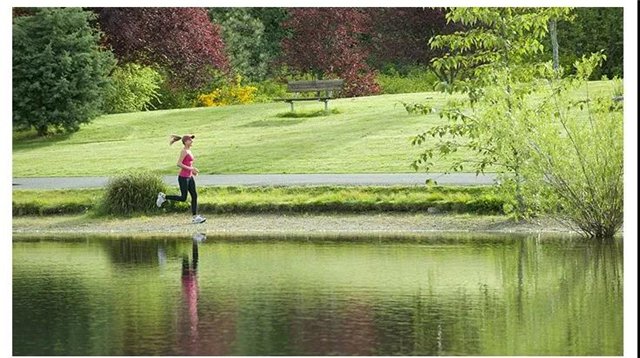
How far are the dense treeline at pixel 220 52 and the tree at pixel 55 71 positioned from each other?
0.13 ft

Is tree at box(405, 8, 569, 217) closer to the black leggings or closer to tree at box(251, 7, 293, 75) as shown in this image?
the black leggings

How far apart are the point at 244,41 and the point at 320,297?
40.3 meters

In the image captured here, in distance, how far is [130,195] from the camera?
83.4ft

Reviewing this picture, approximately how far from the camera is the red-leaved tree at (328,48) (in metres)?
49.4

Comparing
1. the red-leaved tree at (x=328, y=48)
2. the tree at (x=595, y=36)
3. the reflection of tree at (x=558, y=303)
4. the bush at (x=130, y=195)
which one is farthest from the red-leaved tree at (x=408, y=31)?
the reflection of tree at (x=558, y=303)

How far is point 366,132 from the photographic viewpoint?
35.5m

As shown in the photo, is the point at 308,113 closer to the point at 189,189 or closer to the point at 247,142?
the point at 247,142

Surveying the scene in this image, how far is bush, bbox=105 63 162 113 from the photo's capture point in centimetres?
4885

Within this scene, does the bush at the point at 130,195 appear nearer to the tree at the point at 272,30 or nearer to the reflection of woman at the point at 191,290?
the reflection of woman at the point at 191,290

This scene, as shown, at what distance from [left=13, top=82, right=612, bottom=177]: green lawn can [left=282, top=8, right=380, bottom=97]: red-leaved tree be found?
5632 mm

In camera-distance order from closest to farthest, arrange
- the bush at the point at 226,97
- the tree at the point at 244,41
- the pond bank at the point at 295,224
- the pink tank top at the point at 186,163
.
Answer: the pond bank at the point at 295,224 < the pink tank top at the point at 186,163 < the bush at the point at 226,97 < the tree at the point at 244,41

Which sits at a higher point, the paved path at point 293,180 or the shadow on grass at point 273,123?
the shadow on grass at point 273,123

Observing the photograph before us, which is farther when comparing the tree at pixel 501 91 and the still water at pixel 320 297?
the tree at pixel 501 91

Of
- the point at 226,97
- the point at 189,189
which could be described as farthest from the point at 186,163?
the point at 226,97
